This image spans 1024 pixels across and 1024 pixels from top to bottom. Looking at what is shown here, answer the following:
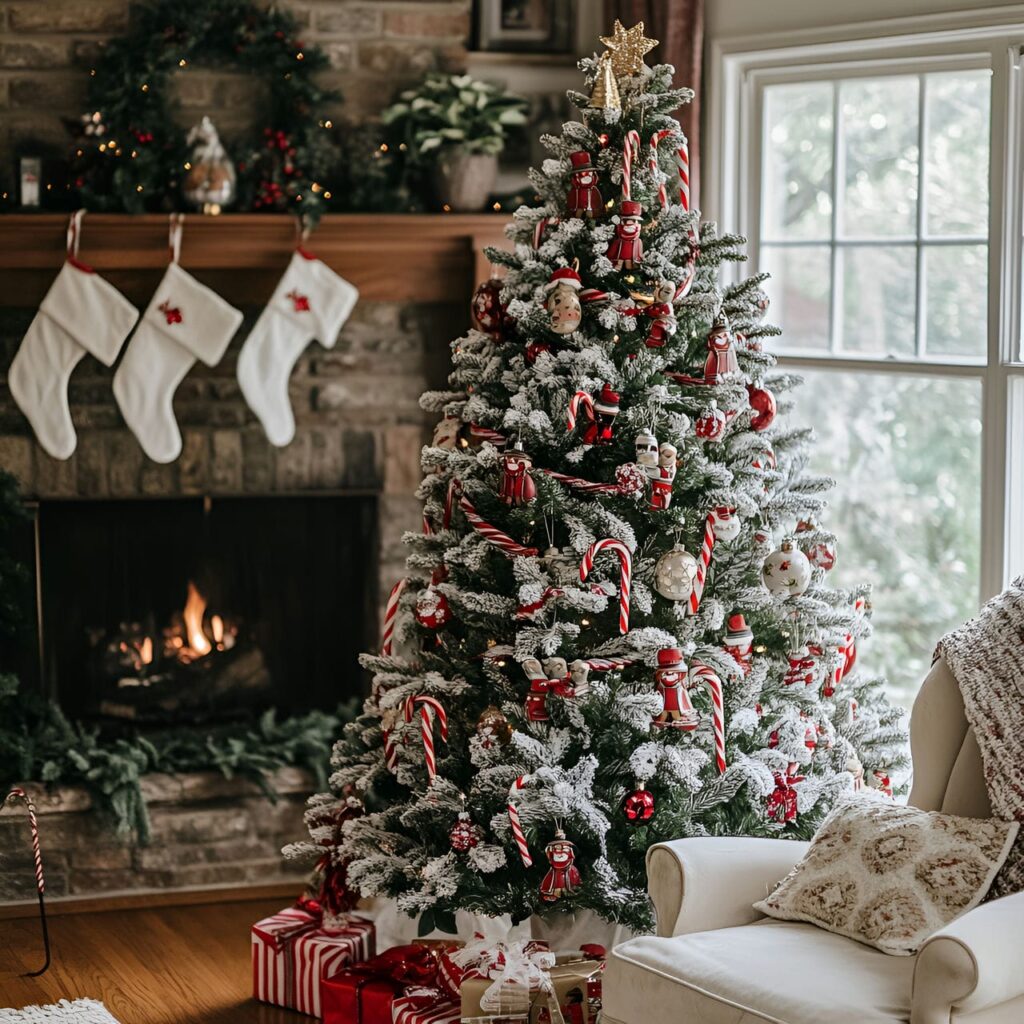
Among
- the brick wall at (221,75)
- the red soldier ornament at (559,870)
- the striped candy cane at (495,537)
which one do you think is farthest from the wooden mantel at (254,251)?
the red soldier ornament at (559,870)

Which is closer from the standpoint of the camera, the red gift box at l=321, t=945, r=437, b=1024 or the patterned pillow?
the patterned pillow

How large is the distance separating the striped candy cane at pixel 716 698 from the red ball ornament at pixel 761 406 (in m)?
0.54

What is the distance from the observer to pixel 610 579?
315cm

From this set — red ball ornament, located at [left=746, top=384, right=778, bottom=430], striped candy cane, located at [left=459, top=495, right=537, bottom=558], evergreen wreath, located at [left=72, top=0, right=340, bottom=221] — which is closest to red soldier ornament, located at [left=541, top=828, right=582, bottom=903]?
striped candy cane, located at [left=459, top=495, right=537, bottom=558]

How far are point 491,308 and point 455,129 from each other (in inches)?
46.7

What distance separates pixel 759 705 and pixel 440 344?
1.73 m

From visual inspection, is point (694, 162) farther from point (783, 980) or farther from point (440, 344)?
point (783, 980)

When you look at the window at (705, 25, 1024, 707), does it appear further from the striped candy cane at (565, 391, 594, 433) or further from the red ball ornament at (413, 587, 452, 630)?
the red ball ornament at (413, 587, 452, 630)

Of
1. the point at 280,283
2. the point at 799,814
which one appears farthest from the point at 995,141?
the point at 280,283

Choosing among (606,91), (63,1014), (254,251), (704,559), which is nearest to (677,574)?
(704,559)

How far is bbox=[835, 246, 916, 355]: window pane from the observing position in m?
3.86

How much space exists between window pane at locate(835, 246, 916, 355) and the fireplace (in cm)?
152

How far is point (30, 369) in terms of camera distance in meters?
4.19

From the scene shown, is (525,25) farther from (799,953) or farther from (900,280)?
(799,953)
